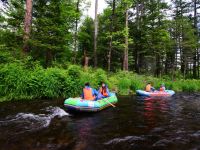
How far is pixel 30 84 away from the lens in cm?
1181

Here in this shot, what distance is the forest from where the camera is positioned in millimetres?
12375

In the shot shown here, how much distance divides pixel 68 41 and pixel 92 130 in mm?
16936

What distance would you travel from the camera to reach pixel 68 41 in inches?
904

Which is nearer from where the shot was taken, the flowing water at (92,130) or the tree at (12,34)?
the flowing water at (92,130)

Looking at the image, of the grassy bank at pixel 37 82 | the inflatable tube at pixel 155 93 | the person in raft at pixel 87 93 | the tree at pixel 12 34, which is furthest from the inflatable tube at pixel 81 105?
the inflatable tube at pixel 155 93

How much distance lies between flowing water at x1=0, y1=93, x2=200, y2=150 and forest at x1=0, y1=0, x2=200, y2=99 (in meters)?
2.53

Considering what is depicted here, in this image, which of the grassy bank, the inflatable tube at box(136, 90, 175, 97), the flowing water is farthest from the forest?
the flowing water

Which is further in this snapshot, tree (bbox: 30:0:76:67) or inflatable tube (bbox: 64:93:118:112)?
tree (bbox: 30:0:76:67)

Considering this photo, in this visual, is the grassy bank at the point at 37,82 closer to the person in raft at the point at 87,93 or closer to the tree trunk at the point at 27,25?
the tree trunk at the point at 27,25

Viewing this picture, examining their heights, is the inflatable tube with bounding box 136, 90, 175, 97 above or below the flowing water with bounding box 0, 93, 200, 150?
above

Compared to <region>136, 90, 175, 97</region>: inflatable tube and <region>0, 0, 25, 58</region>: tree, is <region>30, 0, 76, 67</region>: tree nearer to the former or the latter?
<region>0, 0, 25, 58</region>: tree

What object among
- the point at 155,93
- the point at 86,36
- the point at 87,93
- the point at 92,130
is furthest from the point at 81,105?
the point at 86,36

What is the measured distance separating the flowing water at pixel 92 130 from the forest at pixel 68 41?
8.30 feet

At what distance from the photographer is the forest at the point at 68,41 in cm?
1238
